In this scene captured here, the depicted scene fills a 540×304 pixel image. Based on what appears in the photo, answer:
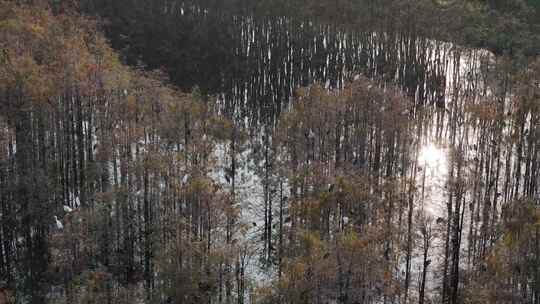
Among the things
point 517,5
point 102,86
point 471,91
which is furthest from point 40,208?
point 517,5

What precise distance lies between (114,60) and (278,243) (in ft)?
121

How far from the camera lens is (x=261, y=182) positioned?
61719 mm

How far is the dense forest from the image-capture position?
1692 inches

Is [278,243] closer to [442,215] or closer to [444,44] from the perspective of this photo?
[442,215]

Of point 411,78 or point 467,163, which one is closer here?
point 467,163

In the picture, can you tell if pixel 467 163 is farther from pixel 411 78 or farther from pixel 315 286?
pixel 411 78

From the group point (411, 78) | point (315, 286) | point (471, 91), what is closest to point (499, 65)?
point (471, 91)

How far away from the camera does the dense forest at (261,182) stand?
4297cm

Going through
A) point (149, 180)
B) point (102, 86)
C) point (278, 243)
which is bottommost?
point (278, 243)

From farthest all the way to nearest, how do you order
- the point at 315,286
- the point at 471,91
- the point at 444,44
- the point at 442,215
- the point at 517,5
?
the point at 517,5 < the point at 444,44 < the point at 471,91 < the point at 442,215 < the point at 315,286

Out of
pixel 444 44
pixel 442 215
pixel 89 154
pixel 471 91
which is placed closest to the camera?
pixel 442 215

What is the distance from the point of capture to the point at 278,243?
5391cm

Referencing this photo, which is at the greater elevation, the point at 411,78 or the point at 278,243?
the point at 411,78

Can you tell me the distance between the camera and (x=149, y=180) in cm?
5338
